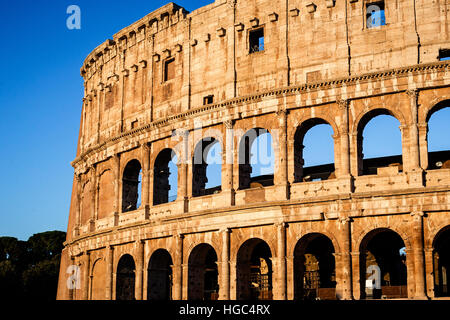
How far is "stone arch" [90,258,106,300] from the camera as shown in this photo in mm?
33625

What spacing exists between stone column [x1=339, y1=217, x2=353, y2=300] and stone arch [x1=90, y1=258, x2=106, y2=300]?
544 inches

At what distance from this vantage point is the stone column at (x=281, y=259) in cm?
2547

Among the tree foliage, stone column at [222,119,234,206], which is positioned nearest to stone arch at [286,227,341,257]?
stone column at [222,119,234,206]

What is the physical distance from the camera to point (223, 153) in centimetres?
2862

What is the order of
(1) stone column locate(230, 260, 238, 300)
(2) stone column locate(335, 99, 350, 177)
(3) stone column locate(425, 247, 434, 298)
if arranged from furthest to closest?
(1) stone column locate(230, 260, 238, 300) → (2) stone column locate(335, 99, 350, 177) → (3) stone column locate(425, 247, 434, 298)

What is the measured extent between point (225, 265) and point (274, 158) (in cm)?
483

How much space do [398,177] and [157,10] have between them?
49.6ft

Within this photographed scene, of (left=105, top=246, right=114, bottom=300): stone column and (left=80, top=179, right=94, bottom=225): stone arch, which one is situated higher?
(left=80, top=179, right=94, bottom=225): stone arch

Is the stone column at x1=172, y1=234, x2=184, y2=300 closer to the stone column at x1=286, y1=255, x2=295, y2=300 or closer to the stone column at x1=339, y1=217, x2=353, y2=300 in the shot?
the stone column at x1=286, y1=255, x2=295, y2=300

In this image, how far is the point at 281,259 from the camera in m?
25.7

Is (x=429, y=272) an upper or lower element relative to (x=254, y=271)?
lower

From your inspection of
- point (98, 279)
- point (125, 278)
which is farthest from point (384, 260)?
point (98, 279)

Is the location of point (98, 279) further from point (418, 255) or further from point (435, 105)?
point (435, 105)

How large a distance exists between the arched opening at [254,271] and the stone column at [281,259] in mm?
563
